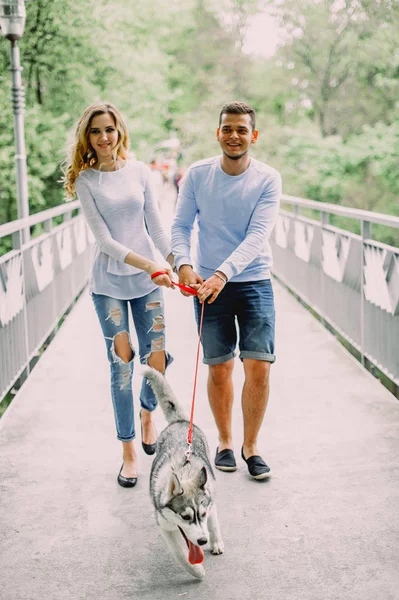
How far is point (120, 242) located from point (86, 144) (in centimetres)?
52

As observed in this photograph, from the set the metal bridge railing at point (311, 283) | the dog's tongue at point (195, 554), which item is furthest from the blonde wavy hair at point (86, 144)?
the dog's tongue at point (195, 554)

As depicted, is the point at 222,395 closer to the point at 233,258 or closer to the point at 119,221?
the point at 233,258

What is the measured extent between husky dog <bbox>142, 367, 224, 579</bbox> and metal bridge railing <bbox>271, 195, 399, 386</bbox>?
2273 mm

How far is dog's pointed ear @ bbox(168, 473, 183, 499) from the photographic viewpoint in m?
2.67

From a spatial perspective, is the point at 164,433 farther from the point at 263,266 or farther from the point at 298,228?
the point at 298,228

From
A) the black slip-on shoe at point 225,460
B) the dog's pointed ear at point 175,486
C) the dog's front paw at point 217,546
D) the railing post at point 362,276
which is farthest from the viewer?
the railing post at point 362,276

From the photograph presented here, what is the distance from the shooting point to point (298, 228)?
30.0 ft

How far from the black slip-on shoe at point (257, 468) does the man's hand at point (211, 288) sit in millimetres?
920

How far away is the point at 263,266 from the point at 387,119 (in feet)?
89.5

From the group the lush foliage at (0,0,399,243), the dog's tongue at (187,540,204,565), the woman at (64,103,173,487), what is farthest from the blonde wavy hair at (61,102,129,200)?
the lush foliage at (0,0,399,243)

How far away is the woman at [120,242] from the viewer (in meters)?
3.80

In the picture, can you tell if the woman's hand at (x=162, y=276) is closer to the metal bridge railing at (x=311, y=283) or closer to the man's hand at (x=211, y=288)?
the man's hand at (x=211, y=288)

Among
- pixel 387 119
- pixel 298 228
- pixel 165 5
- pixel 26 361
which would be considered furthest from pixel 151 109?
pixel 26 361

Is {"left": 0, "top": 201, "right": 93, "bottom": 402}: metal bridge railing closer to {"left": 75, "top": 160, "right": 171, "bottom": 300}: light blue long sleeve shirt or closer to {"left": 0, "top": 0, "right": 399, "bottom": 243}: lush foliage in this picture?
{"left": 75, "top": 160, "right": 171, "bottom": 300}: light blue long sleeve shirt
